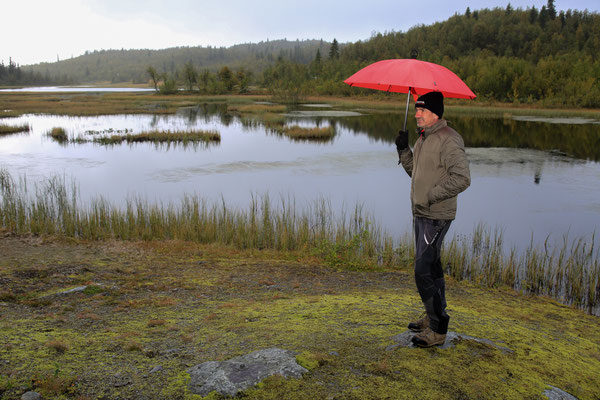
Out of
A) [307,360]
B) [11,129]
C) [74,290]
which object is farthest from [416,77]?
[11,129]

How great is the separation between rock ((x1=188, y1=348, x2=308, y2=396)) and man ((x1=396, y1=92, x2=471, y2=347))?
1.15 metres

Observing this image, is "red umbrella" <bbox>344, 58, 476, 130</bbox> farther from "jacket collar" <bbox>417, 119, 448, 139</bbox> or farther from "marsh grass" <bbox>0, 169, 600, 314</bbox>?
"marsh grass" <bbox>0, 169, 600, 314</bbox>

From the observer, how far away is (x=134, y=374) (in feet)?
11.0

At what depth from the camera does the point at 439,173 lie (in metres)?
3.79

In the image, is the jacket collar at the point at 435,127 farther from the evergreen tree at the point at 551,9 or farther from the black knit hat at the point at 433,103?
the evergreen tree at the point at 551,9

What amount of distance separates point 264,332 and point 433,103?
2.54 m

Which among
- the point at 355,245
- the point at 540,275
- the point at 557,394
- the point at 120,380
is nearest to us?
the point at 120,380

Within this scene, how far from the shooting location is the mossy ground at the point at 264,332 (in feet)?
10.6

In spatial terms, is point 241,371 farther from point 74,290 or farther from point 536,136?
point 536,136

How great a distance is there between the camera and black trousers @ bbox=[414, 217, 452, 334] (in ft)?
12.5

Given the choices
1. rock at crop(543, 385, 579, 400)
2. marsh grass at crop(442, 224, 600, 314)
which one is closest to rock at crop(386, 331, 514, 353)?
rock at crop(543, 385, 579, 400)

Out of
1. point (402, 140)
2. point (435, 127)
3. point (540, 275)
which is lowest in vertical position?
point (540, 275)

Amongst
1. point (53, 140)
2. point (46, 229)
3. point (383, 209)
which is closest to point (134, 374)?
point (46, 229)

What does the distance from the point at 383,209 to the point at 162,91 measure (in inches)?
3202
